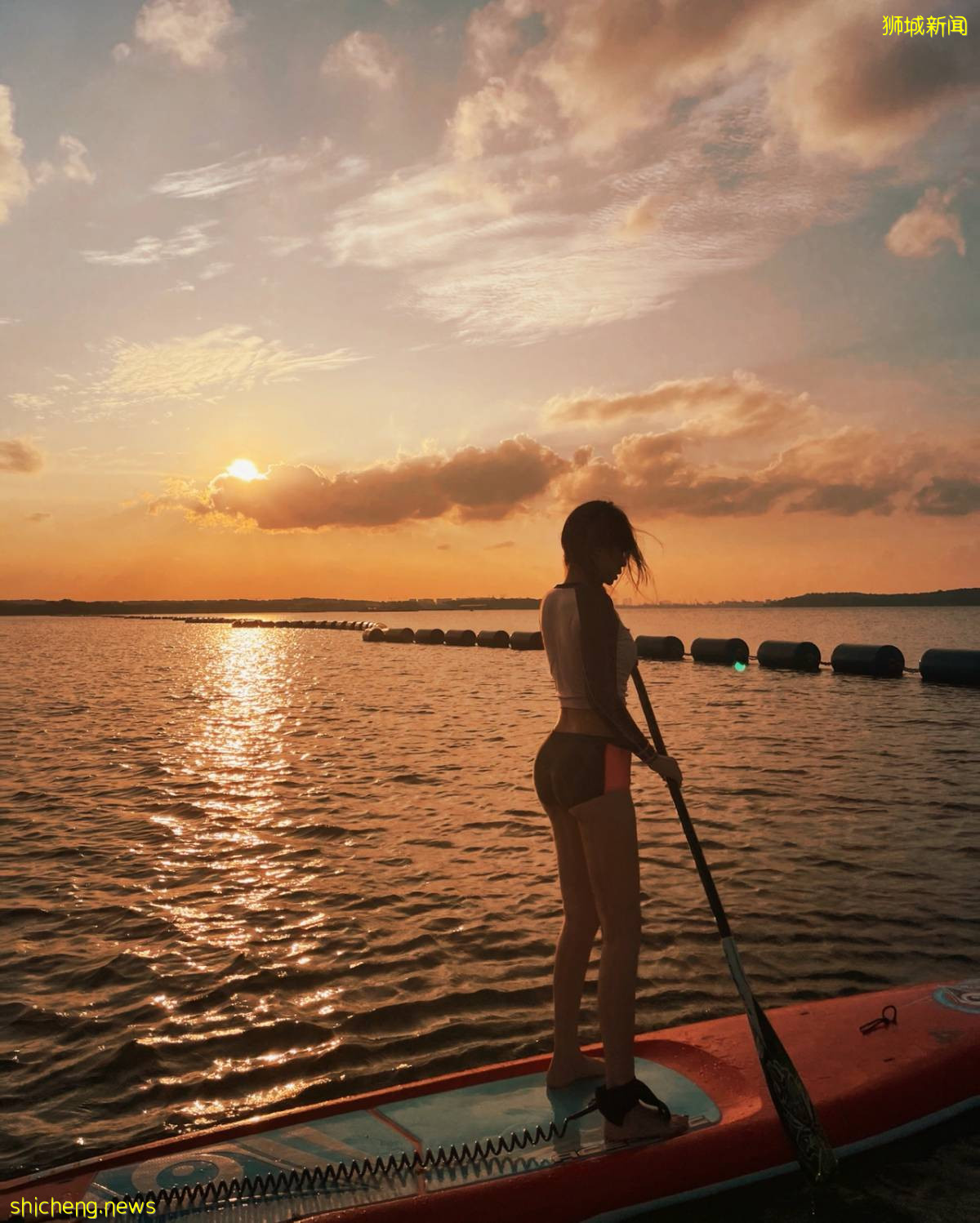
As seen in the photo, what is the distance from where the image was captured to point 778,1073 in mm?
4234

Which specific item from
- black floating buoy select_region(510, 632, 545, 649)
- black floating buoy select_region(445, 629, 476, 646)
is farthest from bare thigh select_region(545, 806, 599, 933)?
black floating buoy select_region(445, 629, 476, 646)

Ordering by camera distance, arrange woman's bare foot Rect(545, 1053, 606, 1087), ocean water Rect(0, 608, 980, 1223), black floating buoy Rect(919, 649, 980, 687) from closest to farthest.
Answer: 1. woman's bare foot Rect(545, 1053, 606, 1087)
2. ocean water Rect(0, 608, 980, 1223)
3. black floating buoy Rect(919, 649, 980, 687)

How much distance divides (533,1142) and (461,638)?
59.4 metres

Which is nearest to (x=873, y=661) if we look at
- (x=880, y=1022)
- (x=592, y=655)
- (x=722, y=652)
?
(x=722, y=652)

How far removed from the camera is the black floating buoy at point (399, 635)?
7088 cm

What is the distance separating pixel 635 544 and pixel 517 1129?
2.67m

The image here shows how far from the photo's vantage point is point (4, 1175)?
4.50 meters

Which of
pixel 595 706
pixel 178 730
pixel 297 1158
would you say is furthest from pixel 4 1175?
pixel 178 730

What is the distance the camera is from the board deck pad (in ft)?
12.2

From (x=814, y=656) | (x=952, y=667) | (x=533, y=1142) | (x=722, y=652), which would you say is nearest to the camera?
(x=533, y=1142)

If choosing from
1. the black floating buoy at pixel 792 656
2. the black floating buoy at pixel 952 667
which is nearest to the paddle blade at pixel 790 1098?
the black floating buoy at pixel 952 667

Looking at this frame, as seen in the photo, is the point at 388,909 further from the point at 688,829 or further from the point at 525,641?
the point at 525,641

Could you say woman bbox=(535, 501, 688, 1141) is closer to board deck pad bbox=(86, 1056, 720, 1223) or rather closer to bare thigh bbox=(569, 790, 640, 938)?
bare thigh bbox=(569, 790, 640, 938)

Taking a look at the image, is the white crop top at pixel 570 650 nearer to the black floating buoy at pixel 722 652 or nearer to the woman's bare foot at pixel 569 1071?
the woman's bare foot at pixel 569 1071
